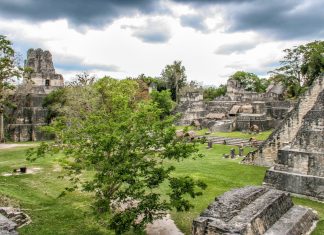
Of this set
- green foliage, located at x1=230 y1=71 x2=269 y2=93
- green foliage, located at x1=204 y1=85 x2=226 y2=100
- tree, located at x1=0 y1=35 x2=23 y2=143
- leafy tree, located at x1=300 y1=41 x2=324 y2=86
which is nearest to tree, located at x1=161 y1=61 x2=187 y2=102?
green foliage, located at x1=204 y1=85 x2=226 y2=100

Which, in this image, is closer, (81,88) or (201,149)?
(201,149)

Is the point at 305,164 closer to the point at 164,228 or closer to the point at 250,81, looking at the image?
the point at 164,228

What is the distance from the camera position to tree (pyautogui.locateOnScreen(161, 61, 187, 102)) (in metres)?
76.2

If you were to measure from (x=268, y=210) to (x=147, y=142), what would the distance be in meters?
4.18

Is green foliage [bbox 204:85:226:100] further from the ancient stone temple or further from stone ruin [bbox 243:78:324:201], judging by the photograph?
stone ruin [bbox 243:78:324:201]

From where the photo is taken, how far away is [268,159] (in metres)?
20.9

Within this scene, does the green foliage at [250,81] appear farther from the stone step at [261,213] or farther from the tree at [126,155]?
the tree at [126,155]

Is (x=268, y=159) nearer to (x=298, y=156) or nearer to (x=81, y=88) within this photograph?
(x=298, y=156)

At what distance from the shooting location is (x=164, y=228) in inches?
453

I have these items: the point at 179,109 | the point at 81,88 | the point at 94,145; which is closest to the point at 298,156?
the point at 94,145

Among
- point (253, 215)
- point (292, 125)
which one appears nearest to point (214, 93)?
point (292, 125)

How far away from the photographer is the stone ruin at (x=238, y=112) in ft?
124

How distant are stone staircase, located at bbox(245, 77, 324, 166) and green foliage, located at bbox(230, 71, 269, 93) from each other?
2613 inches

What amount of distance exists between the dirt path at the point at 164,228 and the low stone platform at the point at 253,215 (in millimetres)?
1994
